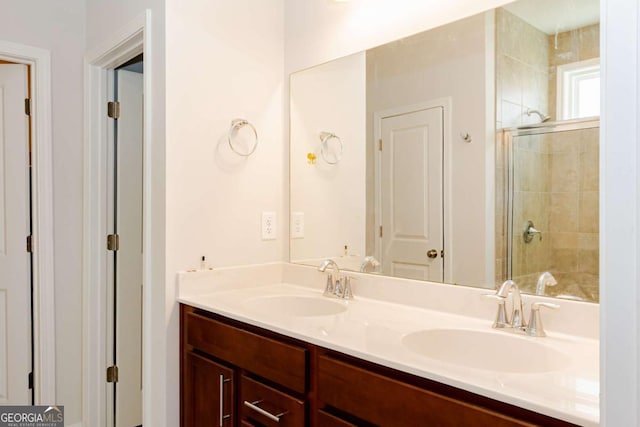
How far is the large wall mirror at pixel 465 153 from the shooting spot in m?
1.24

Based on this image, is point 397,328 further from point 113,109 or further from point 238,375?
point 113,109

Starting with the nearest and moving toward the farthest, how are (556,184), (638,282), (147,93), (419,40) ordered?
(638,282), (556,184), (419,40), (147,93)

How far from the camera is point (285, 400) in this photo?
126cm

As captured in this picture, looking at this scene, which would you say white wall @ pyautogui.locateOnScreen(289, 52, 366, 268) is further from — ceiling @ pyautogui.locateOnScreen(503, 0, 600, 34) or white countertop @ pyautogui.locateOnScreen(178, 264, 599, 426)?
ceiling @ pyautogui.locateOnScreen(503, 0, 600, 34)

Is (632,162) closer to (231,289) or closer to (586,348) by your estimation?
(586,348)

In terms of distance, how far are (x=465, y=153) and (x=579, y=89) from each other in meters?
0.37

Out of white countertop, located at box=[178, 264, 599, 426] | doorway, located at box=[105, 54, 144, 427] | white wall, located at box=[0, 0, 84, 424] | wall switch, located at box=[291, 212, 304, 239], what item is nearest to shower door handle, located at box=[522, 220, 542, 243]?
white countertop, located at box=[178, 264, 599, 426]

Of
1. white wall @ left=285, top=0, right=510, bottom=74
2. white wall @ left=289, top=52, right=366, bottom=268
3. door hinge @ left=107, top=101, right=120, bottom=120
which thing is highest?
white wall @ left=285, top=0, right=510, bottom=74

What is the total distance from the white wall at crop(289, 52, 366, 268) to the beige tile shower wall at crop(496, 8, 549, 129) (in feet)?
1.86

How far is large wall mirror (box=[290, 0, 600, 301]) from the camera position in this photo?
1.24m

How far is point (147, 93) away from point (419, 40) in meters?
1.07

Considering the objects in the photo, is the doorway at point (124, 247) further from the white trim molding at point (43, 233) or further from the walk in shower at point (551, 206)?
the walk in shower at point (551, 206)

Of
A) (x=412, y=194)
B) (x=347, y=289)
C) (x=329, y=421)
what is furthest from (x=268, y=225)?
(x=329, y=421)

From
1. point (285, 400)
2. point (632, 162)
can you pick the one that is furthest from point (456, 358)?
point (632, 162)
